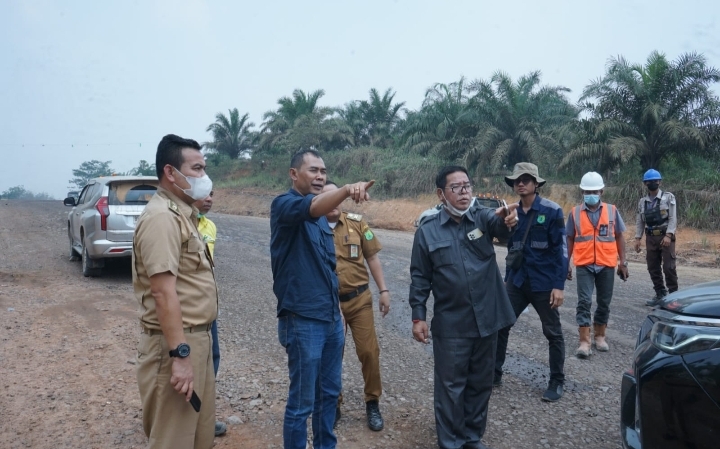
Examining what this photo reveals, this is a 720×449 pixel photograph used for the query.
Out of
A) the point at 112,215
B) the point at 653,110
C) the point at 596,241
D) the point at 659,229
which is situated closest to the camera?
the point at 596,241

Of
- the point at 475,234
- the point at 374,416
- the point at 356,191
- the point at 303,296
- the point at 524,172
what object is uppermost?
the point at 524,172

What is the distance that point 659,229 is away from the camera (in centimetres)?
784

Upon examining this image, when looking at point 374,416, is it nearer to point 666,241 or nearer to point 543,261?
point 543,261

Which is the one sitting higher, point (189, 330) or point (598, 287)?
point (189, 330)

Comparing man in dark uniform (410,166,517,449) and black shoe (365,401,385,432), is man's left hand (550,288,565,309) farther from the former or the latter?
black shoe (365,401,385,432)

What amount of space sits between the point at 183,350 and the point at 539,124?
22491 millimetres

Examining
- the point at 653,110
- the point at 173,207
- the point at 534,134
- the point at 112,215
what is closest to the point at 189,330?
the point at 173,207

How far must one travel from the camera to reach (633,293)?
8609mm

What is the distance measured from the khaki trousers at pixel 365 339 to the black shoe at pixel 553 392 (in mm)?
1449

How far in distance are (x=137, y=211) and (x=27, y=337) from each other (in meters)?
3.01

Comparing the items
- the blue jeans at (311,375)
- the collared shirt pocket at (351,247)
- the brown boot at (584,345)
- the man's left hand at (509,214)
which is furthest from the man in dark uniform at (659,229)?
the blue jeans at (311,375)

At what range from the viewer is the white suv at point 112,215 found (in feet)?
27.9

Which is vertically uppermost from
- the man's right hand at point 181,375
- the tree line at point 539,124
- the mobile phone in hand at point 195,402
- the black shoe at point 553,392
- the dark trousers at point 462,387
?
the tree line at point 539,124

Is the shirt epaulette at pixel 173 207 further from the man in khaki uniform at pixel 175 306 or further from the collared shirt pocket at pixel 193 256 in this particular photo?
the collared shirt pocket at pixel 193 256
